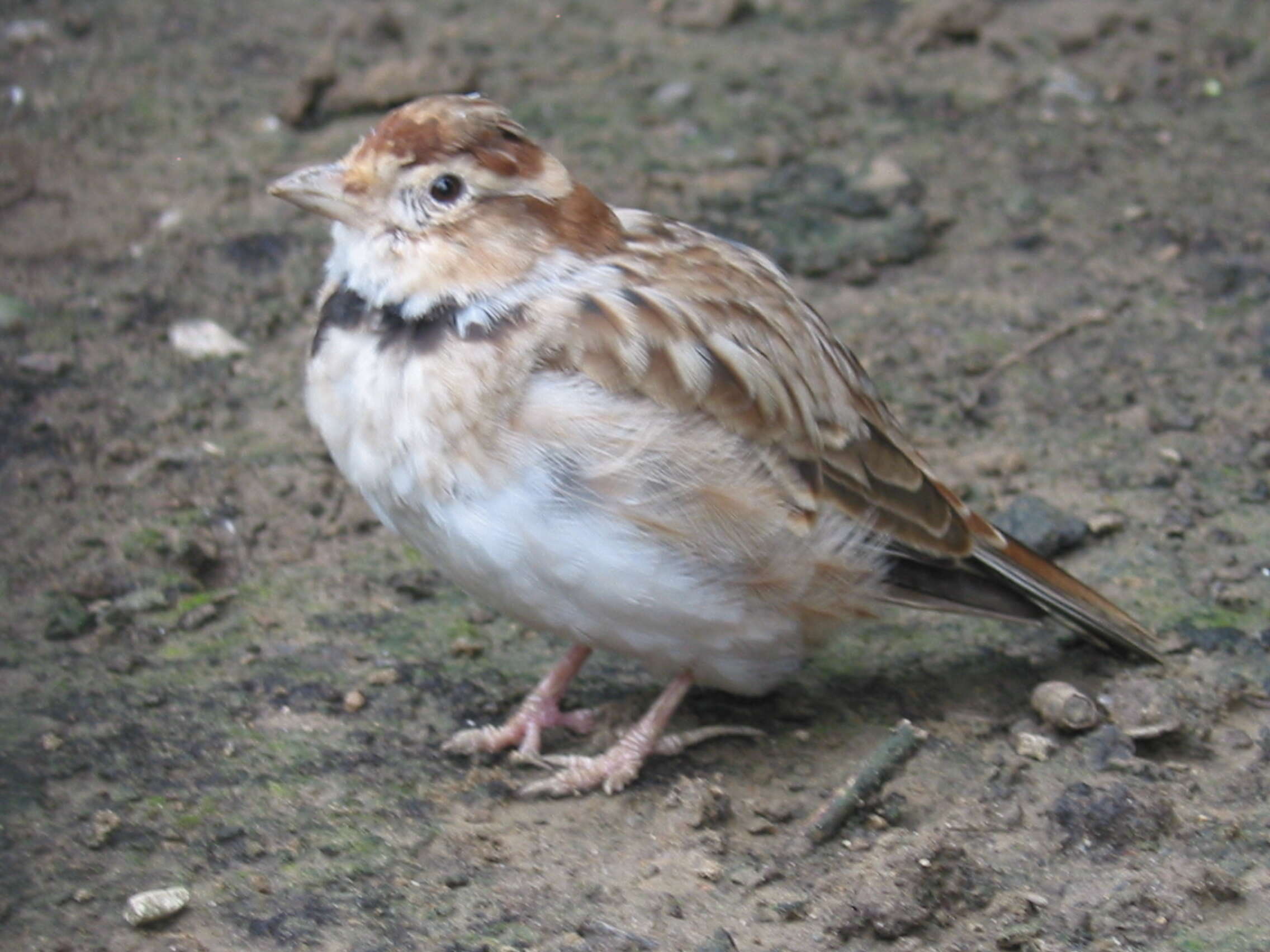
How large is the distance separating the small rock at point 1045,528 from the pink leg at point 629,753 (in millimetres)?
1149

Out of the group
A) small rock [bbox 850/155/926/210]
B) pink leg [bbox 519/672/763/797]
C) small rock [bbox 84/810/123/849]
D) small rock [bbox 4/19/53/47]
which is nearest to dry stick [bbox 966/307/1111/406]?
small rock [bbox 850/155/926/210]

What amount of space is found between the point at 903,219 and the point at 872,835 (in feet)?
10.9

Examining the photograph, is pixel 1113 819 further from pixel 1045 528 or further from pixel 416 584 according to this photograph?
pixel 416 584

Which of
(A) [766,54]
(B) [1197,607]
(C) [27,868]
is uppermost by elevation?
(A) [766,54]

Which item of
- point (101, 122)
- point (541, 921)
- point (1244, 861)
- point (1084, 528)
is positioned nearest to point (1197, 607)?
point (1084, 528)

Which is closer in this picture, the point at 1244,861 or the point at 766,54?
the point at 1244,861

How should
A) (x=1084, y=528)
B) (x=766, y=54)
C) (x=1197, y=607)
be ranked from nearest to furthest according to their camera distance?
(x=1197, y=607), (x=1084, y=528), (x=766, y=54)

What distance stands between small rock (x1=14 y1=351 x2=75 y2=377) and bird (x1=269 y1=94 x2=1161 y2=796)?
1861mm

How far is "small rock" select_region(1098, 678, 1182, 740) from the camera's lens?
4.45m

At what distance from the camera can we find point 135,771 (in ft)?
13.9

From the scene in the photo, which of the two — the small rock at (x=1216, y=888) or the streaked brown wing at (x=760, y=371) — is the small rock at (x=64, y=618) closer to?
the streaked brown wing at (x=760, y=371)

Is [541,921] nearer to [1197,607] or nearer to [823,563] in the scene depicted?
[823,563]

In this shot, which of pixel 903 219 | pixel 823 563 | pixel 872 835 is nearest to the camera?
pixel 872 835

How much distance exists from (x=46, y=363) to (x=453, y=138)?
233 centimetres
